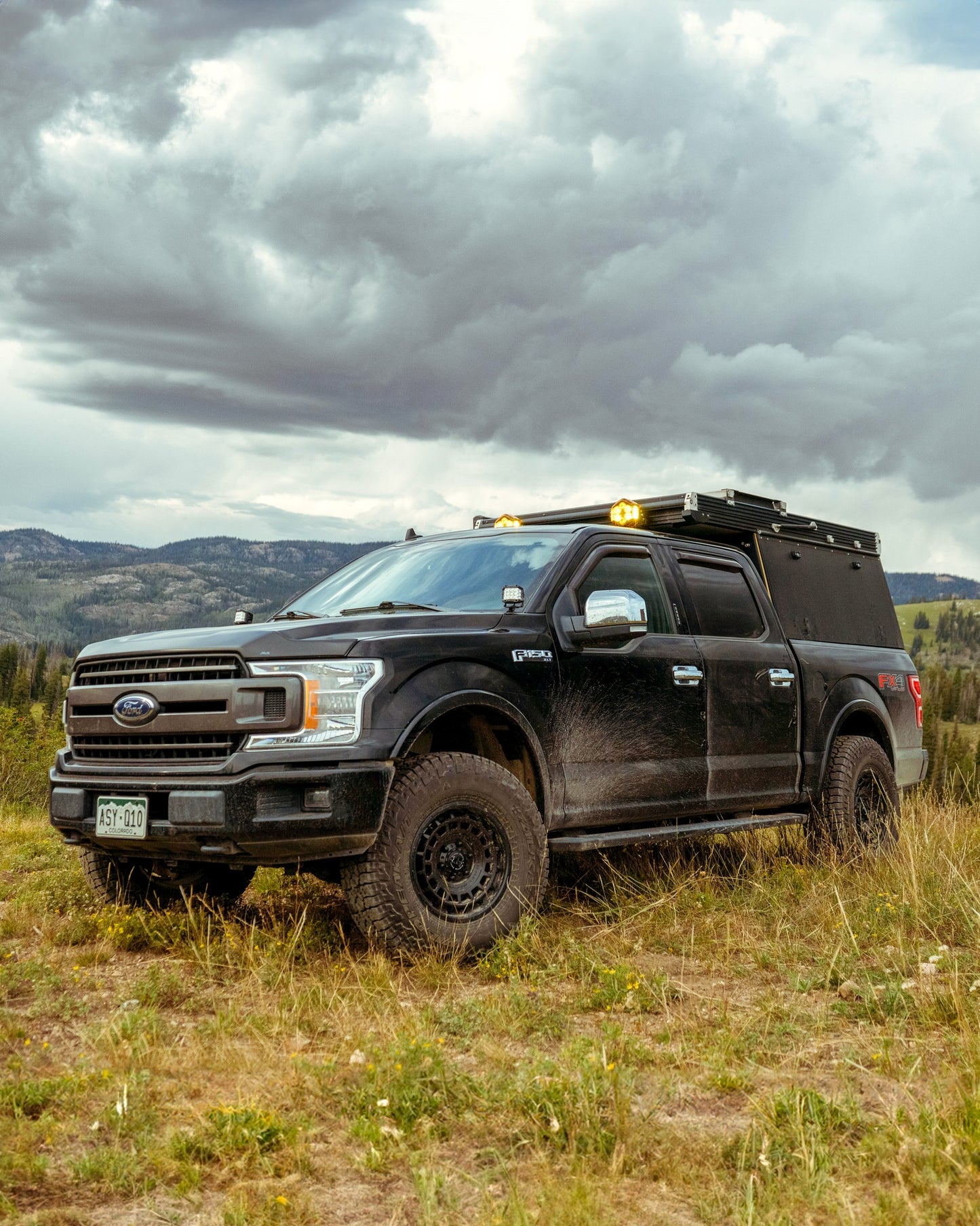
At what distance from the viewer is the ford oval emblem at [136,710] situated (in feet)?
16.4

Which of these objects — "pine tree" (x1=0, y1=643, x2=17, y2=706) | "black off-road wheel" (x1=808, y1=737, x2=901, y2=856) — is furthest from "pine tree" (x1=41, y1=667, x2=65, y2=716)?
"black off-road wheel" (x1=808, y1=737, x2=901, y2=856)

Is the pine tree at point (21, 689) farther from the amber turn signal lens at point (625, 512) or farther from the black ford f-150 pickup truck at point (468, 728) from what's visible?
the black ford f-150 pickup truck at point (468, 728)

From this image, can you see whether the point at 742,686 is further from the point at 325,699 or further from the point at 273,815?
the point at 273,815

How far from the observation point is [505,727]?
5516 millimetres

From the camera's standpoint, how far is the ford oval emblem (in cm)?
498

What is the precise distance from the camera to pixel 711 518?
775 cm

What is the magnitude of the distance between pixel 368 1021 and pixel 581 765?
202 centimetres

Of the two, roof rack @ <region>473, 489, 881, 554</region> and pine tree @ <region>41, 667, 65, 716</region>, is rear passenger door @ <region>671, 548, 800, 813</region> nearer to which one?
roof rack @ <region>473, 489, 881, 554</region>

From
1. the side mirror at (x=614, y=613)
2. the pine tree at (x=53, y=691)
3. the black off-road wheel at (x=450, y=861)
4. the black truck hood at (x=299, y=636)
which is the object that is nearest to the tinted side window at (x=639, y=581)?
the side mirror at (x=614, y=613)

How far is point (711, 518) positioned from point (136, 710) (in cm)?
424

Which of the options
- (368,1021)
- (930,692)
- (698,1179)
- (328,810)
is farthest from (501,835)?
(930,692)

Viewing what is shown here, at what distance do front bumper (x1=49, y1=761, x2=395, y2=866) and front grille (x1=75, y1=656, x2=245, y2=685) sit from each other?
433mm

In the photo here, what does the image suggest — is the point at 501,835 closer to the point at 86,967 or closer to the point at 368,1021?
the point at 368,1021

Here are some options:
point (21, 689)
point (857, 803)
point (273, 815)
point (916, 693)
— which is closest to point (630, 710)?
point (273, 815)
